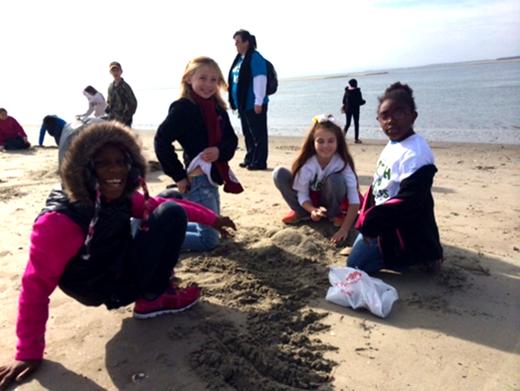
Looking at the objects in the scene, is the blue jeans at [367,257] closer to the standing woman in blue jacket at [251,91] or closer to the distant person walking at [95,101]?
the standing woman in blue jacket at [251,91]

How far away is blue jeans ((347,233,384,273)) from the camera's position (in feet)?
10.8

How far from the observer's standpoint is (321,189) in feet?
13.7

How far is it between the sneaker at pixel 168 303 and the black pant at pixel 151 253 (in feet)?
0.59

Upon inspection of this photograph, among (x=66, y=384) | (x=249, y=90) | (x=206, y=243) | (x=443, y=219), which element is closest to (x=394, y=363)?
(x=66, y=384)

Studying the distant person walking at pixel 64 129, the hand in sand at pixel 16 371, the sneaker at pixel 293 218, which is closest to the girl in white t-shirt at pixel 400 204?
the sneaker at pixel 293 218

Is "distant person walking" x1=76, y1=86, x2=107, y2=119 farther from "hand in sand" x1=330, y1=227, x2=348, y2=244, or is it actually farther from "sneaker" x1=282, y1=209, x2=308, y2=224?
"hand in sand" x1=330, y1=227, x2=348, y2=244

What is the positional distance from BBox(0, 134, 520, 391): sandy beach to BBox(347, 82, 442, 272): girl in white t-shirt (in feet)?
0.71

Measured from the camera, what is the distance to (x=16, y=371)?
7.45ft

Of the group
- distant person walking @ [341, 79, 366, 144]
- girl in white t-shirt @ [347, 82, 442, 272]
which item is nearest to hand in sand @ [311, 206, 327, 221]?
girl in white t-shirt @ [347, 82, 442, 272]

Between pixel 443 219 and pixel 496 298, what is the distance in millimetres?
1629

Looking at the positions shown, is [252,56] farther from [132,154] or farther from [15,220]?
[132,154]

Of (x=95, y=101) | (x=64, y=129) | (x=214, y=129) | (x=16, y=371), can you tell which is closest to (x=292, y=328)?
(x=16, y=371)

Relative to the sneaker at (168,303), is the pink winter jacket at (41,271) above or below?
above

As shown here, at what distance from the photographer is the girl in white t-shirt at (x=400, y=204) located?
119 inches
